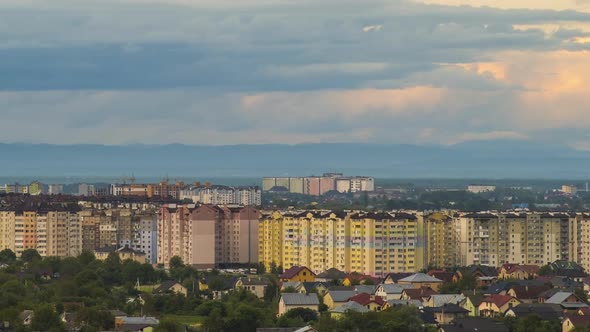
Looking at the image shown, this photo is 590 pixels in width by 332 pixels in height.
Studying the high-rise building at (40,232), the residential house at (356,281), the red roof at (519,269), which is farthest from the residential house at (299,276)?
the high-rise building at (40,232)

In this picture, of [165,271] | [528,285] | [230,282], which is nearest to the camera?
[528,285]

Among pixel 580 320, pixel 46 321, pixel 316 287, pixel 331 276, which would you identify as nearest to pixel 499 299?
pixel 580 320

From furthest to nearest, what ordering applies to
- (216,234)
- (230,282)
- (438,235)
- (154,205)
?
(154,205), (216,234), (438,235), (230,282)

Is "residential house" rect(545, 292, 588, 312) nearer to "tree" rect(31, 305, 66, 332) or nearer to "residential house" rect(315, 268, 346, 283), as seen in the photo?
"residential house" rect(315, 268, 346, 283)

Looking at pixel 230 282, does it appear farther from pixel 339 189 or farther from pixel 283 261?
pixel 339 189

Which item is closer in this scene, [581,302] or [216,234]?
[581,302]

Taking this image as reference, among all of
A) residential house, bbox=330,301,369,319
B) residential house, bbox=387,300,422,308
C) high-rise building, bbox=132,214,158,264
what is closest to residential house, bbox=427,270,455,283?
residential house, bbox=387,300,422,308

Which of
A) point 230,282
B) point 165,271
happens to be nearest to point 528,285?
point 230,282
